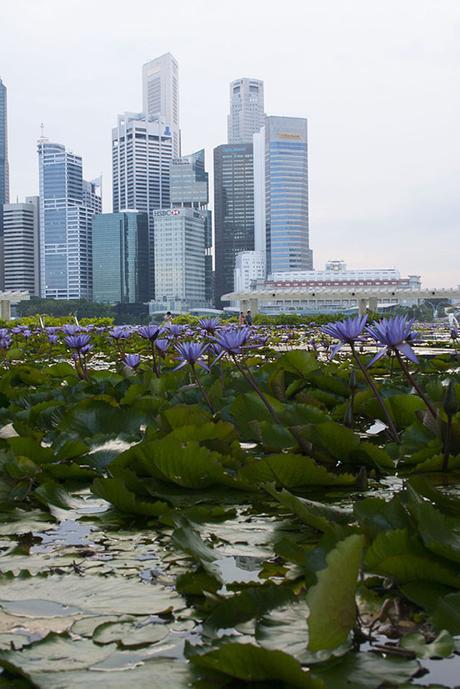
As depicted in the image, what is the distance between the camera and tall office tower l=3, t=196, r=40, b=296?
110312 millimetres

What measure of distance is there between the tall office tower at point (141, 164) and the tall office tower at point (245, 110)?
2642cm

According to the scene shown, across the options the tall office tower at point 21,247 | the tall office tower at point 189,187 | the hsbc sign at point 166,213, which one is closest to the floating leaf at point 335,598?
the hsbc sign at point 166,213

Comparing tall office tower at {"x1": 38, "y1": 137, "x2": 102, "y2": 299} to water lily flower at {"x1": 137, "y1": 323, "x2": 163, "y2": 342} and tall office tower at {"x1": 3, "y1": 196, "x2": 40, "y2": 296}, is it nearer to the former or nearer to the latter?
tall office tower at {"x1": 3, "y1": 196, "x2": 40, "y2": 296}

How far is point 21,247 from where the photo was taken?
112 metres

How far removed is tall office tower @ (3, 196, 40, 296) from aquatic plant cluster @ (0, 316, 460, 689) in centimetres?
10918

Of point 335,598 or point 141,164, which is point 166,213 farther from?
point 335,598

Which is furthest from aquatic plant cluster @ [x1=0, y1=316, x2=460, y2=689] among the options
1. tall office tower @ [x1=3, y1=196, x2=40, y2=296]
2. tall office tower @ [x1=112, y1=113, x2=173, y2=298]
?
→ tall office tower @ [x1=112, y1=113, x2=173, y2=298]

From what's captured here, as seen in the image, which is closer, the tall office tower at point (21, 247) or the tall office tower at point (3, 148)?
the tall office tower at point (21, 247)

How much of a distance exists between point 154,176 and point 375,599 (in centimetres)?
13971

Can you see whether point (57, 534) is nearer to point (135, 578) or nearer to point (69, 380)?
point (135, 578)

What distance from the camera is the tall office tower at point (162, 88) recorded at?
158 metres

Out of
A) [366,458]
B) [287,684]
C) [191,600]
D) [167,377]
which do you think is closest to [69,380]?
[167,377]

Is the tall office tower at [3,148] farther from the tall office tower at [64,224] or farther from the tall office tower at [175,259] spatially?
the tall office tower at [175,259]

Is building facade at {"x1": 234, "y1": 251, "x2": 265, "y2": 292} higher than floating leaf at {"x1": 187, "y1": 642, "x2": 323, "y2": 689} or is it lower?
higher
